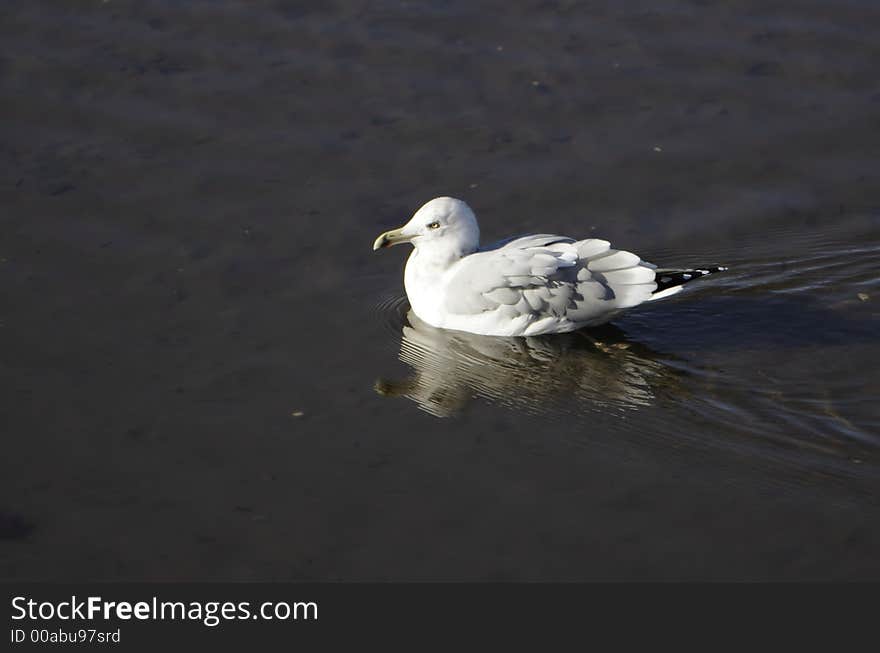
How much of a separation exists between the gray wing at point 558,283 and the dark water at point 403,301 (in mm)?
274

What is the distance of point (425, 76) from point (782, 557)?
20.5ft

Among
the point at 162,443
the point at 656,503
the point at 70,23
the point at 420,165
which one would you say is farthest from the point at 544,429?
the point at 70,23

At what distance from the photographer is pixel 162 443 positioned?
8000 mm

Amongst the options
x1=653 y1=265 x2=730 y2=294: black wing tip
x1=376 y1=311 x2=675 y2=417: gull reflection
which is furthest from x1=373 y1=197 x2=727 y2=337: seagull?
x1=376 y1=311 x2=675 y2=417: gull reflection

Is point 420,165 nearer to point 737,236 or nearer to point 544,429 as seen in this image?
point 737,236

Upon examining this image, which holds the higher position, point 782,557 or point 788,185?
point 788,185

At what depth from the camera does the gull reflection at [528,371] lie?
847 centimetres

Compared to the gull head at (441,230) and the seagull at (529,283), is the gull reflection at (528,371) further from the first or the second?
the gull head at (441,230)

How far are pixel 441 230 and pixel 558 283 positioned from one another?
3.04ft

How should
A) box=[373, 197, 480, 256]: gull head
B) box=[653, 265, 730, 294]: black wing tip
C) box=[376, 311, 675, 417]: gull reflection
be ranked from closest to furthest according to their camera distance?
box=[376, 311, 675, 417]: gull reflection → box=[653, 265, 730, 294]: black wing tip → box=[373, 197, 480, 256]: gull head

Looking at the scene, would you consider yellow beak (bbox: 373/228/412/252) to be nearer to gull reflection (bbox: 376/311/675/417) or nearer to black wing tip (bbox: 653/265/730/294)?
gull reflection (bbox: 376/311/675/417)

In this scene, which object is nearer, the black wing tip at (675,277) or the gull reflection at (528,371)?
the gull reflection at (528,371)

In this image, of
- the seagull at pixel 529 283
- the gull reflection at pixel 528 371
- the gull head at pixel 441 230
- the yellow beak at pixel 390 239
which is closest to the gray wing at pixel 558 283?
the seagull at pixel 529 283

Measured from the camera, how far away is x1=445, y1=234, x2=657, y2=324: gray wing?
9.09 m
